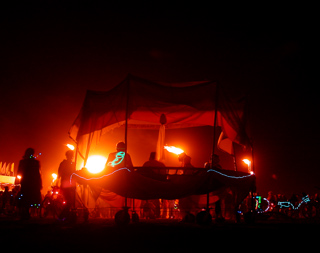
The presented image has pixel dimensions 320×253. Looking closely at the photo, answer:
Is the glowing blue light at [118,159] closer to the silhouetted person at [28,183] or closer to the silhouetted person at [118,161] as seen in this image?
the silhouetted person at [118,161]

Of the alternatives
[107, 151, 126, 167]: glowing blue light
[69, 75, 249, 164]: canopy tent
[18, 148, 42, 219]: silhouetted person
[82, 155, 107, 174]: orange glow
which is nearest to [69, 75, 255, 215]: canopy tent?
[69, 75, 249, 164]: canopy tent

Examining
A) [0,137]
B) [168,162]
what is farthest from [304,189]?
[0,137]

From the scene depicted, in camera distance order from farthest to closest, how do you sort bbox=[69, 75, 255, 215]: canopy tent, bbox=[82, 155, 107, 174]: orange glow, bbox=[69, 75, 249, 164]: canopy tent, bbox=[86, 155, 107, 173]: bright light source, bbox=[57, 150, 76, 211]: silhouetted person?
bbox=[57, 150, 76, 211]: silhouetted person < bbox=[86, 155, 107, 173]: bright light source < bbox=[82, 155, 107, 174]: orange glow < bbox=[69, 75, 249, 164]: canopy tent < bbox=[69, 75, 255, 215]: canopy tent

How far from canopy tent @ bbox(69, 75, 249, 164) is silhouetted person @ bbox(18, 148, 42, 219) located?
1408mm

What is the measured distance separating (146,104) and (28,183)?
414cm

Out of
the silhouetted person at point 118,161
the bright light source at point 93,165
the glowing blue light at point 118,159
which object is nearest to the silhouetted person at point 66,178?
the bright light source at point 93,165

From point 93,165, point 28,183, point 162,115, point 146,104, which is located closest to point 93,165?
point 93,165

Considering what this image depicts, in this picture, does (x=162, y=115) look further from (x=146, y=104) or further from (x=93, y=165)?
(x=93, y=165)

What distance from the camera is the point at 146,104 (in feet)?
27.2

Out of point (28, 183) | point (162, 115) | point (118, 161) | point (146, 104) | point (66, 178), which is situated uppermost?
point (162, 115)

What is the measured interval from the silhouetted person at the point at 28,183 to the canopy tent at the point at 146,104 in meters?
1.41

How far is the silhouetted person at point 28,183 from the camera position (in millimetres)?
9289

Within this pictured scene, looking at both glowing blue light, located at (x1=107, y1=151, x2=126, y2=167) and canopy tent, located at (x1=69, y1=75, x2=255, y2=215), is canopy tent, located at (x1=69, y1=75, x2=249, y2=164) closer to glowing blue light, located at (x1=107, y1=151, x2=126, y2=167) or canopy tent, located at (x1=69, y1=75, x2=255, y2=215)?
canopy tent, located at (x1=69, y1=75, x2=255, y2=215)

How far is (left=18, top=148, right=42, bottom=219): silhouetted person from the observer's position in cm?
929
